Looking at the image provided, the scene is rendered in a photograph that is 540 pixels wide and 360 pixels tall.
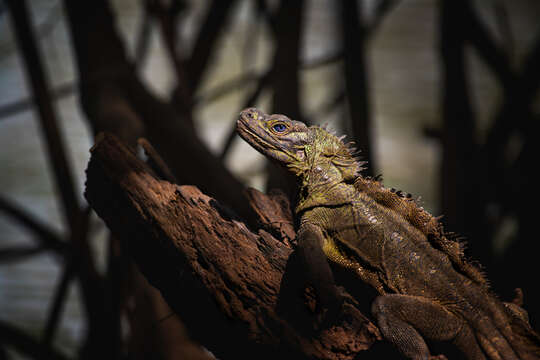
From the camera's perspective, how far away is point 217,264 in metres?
1.97

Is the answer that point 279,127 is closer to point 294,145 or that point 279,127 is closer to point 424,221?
point 294,145

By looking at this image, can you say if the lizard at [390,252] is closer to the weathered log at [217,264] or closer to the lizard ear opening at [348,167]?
the lizard ear opening at [348,167]

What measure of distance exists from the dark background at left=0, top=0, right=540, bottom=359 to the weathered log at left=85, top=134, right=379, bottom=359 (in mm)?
750

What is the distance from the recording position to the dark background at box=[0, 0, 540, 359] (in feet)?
12.4

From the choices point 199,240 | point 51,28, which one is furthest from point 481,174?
point 51,28

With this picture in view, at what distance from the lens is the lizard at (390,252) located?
6.11ft

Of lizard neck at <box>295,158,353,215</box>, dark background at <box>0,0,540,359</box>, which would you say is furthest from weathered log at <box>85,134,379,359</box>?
dark background at <box>0,0,540,359</box>

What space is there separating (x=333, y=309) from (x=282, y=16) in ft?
10.00

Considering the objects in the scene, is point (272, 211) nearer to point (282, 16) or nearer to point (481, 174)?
point (282, 16)

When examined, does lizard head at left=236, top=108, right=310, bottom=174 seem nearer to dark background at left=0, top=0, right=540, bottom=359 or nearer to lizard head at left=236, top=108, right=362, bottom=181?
lizard head at left=236, top=108, right=362, bottom=181

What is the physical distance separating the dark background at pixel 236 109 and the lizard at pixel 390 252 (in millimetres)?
260

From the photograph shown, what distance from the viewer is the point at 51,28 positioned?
226 inches

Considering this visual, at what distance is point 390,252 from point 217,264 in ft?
2.98

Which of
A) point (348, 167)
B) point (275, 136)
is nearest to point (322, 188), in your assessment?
point (348, 167)
